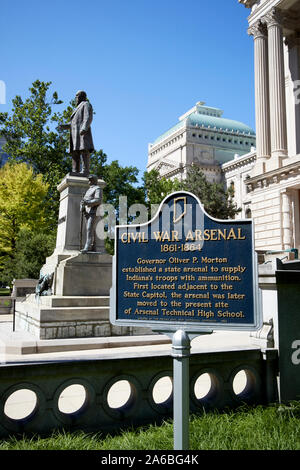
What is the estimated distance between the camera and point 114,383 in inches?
187

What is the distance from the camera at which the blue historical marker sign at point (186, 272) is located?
12.4 feet

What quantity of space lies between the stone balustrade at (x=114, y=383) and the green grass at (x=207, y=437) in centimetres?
14

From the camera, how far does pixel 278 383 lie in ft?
Result: 17.1

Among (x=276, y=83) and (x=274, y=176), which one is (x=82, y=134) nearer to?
(x=274, y=176)

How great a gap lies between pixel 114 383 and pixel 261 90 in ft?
91.7

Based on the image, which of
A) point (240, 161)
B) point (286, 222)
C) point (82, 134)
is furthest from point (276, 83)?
point (240, 161)

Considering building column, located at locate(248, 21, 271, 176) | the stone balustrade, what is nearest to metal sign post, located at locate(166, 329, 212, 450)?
the stone balustrade

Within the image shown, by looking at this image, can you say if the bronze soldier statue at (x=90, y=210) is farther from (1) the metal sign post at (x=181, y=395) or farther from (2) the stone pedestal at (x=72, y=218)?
(1) the metal sign post at (x=181, y=395)

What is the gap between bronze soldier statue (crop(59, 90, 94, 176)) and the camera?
13.0 metres

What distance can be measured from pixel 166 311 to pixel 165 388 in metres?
2.56

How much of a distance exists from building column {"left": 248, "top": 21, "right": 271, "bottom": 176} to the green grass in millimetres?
24468

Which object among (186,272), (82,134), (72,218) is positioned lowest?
(186,272)

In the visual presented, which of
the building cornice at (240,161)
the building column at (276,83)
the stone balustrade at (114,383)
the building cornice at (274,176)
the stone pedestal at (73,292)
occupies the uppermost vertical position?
the building cornice at (240,161)

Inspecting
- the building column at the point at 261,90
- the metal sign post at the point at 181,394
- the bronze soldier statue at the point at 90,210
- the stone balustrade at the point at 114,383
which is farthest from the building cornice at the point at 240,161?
the metal sign post at the point at 181,394
